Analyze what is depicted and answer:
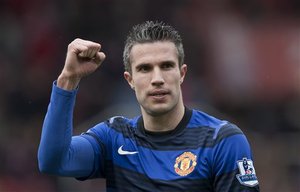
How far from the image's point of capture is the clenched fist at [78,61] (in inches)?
177

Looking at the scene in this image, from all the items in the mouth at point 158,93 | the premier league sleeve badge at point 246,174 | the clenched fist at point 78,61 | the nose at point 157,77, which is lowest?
the premier league sleeve badge at point 246,174

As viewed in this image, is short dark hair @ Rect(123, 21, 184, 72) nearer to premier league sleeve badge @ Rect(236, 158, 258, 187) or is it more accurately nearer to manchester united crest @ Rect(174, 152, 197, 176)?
manchester united crest @ Rect(174, 152, 197, 176)

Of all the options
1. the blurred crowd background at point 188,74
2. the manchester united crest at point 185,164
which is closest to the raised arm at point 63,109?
the manchester united crest at point 185,164

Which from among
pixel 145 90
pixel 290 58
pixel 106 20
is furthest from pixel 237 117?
pixel 145 90

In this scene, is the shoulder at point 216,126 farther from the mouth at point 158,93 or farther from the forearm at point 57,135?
the forearm at point 57,135

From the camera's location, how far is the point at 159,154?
4719 millimetres

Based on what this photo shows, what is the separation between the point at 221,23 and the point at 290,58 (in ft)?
3.42

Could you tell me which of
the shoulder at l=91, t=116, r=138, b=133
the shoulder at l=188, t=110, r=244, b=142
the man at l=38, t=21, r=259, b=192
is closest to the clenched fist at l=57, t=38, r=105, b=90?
the man at l=38, t=21, r=259, b=192

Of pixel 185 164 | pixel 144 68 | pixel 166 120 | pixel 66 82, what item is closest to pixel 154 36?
pixel 144 68

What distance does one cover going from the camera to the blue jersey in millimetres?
4551

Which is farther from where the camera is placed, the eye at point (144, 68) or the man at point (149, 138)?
the eye at point (144, 68)

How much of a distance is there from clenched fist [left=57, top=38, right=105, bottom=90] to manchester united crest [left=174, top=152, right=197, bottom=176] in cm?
71


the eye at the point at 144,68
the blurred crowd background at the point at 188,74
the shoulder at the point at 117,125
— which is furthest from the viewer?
the blurred crowd background at the point at 188,74

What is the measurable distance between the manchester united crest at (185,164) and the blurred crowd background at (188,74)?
4.81 meters
